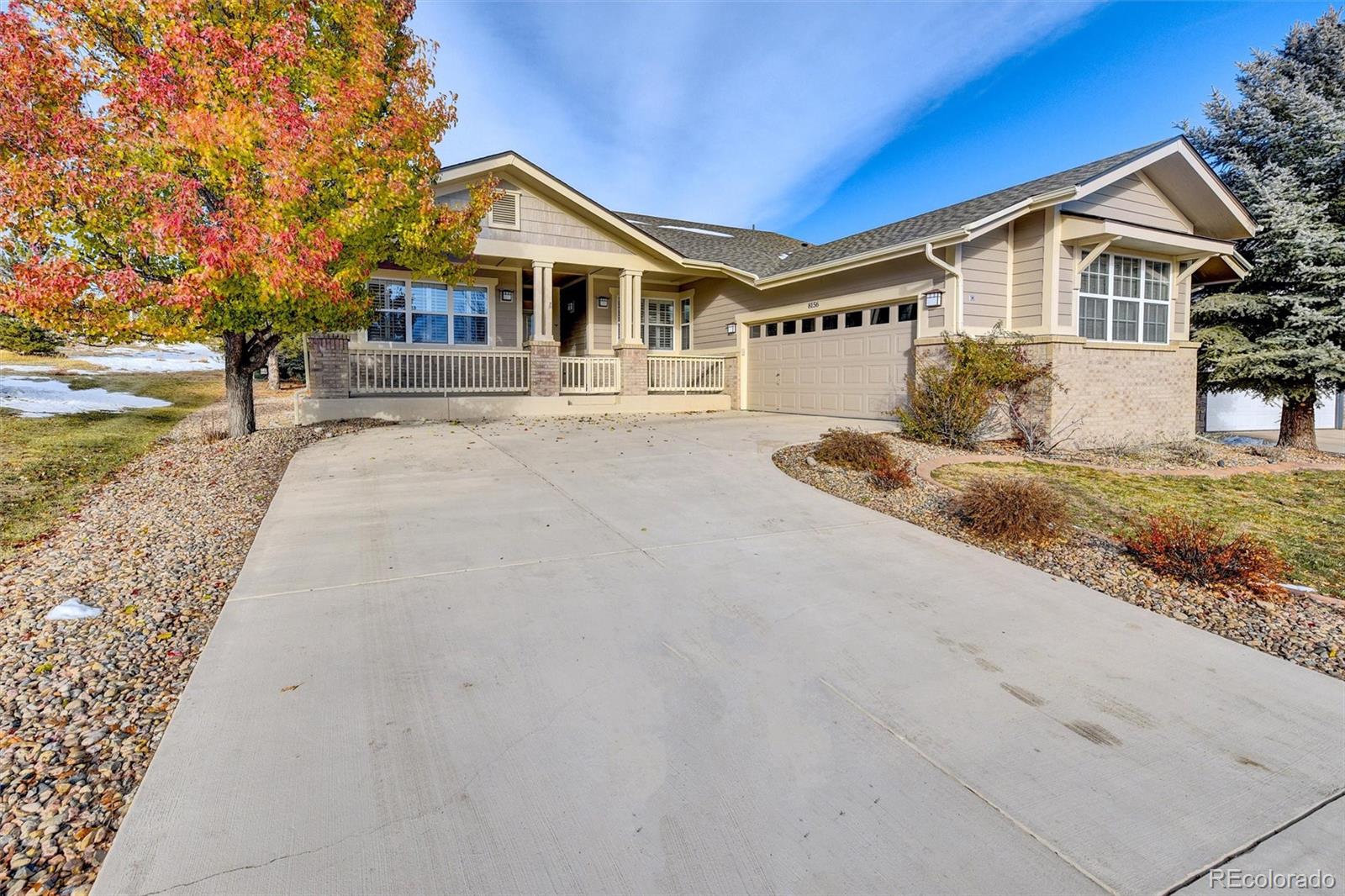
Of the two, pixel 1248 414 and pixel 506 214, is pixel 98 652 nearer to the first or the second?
pixel 506 214

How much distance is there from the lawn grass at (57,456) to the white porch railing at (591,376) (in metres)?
7.51

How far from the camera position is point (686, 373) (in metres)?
16.1

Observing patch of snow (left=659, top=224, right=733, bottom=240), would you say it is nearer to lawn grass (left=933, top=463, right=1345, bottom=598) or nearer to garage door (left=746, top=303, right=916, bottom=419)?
garage door (left=746, top=303, right=916, bottom=419)

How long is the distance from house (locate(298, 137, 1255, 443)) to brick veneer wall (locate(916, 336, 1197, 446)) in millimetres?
41

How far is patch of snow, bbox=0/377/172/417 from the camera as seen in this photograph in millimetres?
13188

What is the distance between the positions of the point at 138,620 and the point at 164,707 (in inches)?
47.9

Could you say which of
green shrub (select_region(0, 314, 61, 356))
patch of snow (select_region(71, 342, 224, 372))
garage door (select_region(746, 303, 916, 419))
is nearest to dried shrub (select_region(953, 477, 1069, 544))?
garage door (select_region(746, 303, 916, 419))

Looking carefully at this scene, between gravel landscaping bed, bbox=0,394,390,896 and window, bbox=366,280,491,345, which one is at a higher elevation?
window, bbox=366,280,491,345

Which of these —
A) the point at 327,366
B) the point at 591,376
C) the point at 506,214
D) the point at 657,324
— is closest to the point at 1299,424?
the point at 657,324

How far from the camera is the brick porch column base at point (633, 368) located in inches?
580

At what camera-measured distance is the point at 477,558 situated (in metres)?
4.57

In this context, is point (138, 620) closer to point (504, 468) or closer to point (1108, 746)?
point (504, 468)

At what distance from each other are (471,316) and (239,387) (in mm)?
5660

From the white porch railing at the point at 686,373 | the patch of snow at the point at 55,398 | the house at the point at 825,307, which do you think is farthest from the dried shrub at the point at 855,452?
the patch of snow at the point at 55,398
